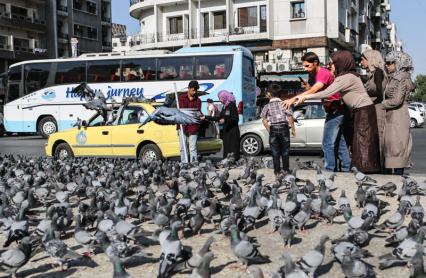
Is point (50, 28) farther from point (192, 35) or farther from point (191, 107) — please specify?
point (191, 107)

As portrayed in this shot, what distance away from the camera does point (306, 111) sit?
1505cm

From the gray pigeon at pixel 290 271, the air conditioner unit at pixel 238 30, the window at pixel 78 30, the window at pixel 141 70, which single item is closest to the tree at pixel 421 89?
the window at pixel 78 30

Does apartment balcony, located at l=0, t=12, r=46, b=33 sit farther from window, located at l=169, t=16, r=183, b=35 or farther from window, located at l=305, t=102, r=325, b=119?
window, located at l=305, t=102, r=325, b=119

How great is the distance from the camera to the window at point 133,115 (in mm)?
12711

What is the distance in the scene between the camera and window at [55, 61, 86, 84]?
2163 cm

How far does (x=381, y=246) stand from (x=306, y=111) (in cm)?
1041

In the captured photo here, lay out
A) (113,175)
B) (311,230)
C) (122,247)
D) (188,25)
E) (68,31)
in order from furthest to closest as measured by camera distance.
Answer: (68,31)
(188,25)
(113,175)
(311,230)
(122,247)

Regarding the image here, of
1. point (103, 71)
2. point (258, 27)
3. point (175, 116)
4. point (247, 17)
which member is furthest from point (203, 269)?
point (247, 17)

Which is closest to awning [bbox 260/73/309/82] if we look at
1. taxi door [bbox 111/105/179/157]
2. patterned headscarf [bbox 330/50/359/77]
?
taxi door [bbox 111/105/179/157]

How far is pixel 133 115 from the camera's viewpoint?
42.2 ft

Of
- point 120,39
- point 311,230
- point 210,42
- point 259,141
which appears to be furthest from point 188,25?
point 120,39

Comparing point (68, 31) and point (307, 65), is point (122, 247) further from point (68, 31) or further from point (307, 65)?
point (68, 31)

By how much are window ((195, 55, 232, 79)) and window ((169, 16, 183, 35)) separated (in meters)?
21.2

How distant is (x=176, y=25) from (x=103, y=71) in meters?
20.8
